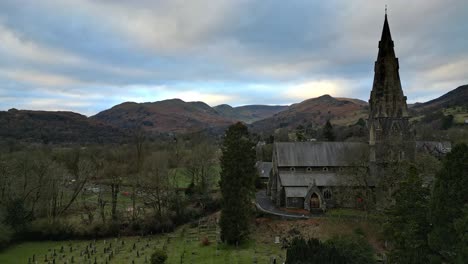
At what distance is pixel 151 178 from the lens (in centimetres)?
4412

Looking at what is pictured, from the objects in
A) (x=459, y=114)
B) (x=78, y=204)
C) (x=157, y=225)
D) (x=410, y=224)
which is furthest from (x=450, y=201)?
(x=459, y=114)

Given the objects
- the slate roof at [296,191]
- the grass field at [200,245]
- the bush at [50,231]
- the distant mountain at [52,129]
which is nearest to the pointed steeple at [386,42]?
the slate roof at [296,191]

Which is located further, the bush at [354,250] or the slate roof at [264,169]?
the slate roof at [264,169]

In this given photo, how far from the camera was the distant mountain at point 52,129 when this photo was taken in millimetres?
130800

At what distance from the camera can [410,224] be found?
850 inches

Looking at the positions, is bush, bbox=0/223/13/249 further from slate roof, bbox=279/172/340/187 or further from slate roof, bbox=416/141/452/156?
slate roof, bbox=416/141/452/156

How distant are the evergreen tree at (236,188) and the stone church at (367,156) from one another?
27.9 ft

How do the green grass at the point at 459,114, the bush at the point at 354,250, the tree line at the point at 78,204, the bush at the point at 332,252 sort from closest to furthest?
the bush at the point at 332,252
the bush at the point at 354,250
the tree line at the point at 78,204
the green grass at the point at 459,114

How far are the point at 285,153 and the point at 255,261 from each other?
20157mm

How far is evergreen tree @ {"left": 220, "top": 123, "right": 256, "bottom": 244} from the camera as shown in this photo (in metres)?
33.8

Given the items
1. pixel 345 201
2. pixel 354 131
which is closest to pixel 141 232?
pixel 345 201

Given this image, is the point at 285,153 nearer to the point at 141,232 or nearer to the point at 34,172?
the point at 141,232

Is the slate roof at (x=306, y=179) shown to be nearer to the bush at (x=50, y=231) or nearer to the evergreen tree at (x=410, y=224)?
the evergreen tree at (x=410, y=224)

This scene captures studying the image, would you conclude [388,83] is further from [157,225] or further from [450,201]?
[157,225]
